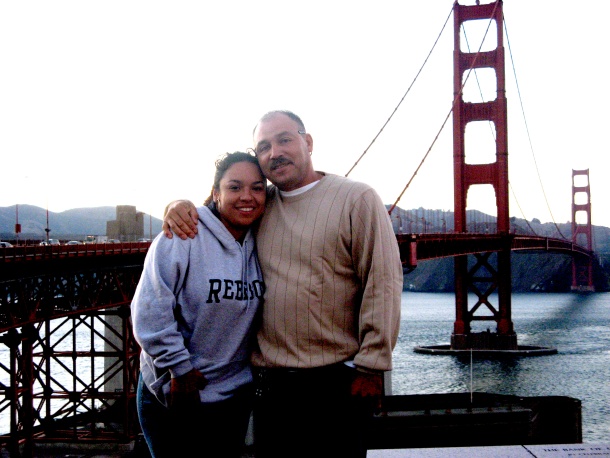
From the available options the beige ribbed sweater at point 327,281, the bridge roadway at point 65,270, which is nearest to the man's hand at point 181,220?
the beige ribbed sweater at point 327,281

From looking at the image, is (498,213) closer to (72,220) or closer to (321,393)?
(321,393)

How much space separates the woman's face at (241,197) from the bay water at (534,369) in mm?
14330

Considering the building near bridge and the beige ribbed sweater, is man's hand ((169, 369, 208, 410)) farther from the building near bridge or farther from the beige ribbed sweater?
the building near bridge

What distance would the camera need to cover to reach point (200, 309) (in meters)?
2.60

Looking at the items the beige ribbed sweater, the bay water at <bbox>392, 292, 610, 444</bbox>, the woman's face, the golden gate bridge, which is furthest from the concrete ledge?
the bay water at <bbox>392, 292, 610, 444</bbox>

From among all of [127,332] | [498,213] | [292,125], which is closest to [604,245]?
[498,213]

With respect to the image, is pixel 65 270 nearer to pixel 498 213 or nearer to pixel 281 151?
pixel 281 151

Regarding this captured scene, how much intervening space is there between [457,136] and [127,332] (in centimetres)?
1985

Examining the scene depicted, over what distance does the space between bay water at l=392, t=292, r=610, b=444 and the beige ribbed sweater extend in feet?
46.7

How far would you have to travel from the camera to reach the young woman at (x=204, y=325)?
8.41 feet

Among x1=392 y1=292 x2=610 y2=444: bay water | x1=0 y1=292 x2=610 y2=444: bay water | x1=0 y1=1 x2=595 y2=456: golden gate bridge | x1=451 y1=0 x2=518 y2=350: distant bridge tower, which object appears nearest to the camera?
x1=0 y1=1 x2=595 y2=456: golden gate bridge

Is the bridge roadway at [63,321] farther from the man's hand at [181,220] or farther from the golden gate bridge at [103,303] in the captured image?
the man's hand at [181,220]

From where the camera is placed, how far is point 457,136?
31.2 m

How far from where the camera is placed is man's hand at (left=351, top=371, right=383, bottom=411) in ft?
8.48
